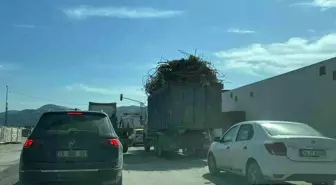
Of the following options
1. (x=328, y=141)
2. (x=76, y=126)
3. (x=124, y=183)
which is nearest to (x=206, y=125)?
(x=124, y=183)

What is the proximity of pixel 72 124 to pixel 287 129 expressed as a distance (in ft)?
16.2

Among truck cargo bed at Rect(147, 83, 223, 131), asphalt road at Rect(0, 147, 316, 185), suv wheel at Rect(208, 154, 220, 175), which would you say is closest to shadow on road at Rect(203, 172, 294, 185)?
asphalt road at Rect(0, 147, 316, 185)

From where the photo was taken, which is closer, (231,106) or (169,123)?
(169,123)

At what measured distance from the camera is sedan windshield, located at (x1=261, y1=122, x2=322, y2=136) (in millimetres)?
10131

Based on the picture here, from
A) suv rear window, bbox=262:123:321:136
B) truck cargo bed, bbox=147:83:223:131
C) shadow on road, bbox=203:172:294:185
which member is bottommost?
shadow on road, bbox=203:172:294:185

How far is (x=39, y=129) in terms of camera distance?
331 inches

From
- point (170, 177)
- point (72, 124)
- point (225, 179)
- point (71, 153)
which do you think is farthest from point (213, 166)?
point (71, 153)

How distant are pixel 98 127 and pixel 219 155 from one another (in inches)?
200

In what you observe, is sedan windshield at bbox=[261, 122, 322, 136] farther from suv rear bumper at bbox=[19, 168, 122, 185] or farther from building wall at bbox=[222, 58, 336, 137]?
building wall at bbox=[222, 58, 336, 137]

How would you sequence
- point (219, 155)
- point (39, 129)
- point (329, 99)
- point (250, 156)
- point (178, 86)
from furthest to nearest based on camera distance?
point (178, 86) < point (329, 99) < point (219, 155) < point (250, 156) < point (39, 129)

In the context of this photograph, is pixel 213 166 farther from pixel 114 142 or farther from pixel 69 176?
pixel 69 176

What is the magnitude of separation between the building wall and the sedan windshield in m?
8.45

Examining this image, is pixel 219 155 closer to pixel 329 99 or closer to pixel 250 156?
pixel 250 156

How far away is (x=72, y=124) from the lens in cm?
859
